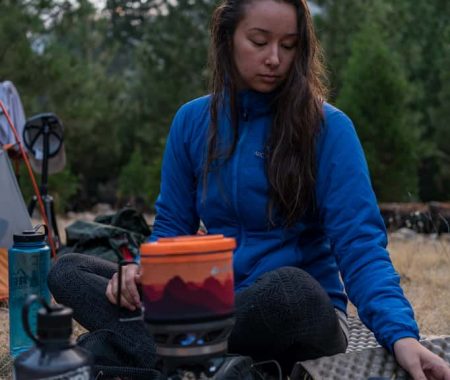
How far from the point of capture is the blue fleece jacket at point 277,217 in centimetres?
200

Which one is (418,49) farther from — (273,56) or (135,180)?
(273,56)

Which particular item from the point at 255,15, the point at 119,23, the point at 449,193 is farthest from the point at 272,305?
the point at 119,23

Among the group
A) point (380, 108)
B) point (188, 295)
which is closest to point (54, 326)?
point (188, 295)

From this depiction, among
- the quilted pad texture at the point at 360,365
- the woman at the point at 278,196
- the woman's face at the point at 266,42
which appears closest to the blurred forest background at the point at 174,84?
the woman at the point at 278,196

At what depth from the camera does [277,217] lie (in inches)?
88.1

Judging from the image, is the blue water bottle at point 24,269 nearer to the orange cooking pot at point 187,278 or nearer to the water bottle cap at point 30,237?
the water bottle cap at point 30,237

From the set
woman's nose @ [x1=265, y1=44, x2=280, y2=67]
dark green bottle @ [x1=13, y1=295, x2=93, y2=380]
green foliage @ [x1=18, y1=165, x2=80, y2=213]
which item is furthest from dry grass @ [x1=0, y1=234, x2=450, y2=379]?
green foliage @ [x1=18, y1=165, x2=80, y2=213]

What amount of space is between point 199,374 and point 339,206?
2.24 feet

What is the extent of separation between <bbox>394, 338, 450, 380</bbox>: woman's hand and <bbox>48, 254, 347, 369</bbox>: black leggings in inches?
10.2

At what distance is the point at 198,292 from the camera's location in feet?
4.96

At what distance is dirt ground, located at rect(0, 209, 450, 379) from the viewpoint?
10.2 ft

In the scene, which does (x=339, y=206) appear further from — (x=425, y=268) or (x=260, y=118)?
(x=425, y=268)

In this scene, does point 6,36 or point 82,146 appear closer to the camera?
point 6,36

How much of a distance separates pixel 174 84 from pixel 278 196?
10787mm
